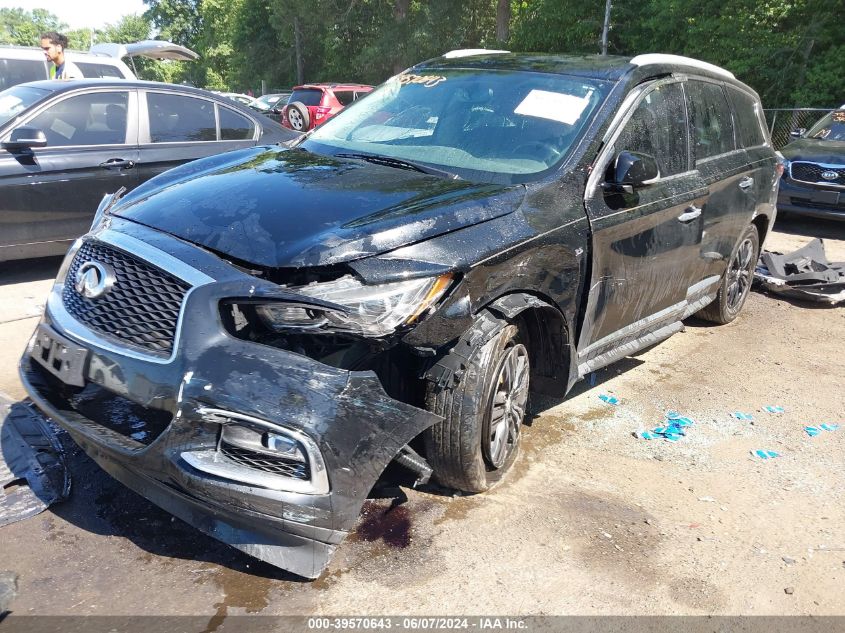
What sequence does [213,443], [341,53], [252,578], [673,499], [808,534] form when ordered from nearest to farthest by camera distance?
[213,443] < [252,578] < [808,534] < [673,499] < [341,53]

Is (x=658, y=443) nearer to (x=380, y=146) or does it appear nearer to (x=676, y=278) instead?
(x=676, y=278)

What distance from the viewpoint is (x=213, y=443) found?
7.84 ft

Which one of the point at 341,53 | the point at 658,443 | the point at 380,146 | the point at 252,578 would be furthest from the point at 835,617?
the point at 341,53

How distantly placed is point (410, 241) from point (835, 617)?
2.13 m

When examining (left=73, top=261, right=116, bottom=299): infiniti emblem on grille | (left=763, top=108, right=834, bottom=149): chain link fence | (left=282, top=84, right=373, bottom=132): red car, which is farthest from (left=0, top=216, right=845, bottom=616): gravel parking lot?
(left=763, top=108, right=834, bottom=149): chain link fence

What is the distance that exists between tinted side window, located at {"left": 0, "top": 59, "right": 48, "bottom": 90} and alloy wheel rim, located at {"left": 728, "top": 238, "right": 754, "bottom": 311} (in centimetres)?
928

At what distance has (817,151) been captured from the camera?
10.5 meters

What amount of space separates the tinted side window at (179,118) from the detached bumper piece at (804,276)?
18.4 feet

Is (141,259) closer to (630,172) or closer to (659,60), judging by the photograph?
(630,172)

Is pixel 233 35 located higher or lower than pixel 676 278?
higher

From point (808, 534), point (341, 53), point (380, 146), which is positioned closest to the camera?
point (808, 534)

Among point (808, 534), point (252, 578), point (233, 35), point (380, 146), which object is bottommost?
point (808, 534)

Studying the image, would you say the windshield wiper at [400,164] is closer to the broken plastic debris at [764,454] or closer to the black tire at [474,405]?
the black tire at [474,405]

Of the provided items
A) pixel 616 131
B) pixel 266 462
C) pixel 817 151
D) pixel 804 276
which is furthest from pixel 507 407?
pixel 817 151
